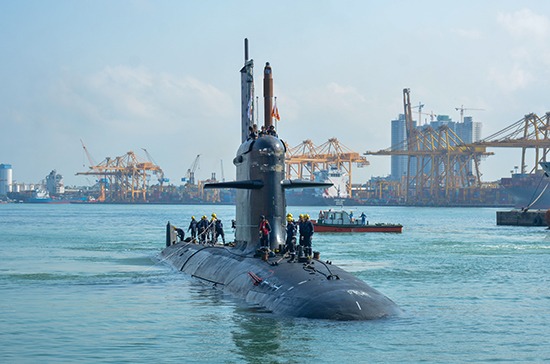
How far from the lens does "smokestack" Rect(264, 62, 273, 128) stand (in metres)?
Answer: 22.5

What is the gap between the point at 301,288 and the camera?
1762 centimetres

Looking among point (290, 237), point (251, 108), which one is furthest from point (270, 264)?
point (251, 108)

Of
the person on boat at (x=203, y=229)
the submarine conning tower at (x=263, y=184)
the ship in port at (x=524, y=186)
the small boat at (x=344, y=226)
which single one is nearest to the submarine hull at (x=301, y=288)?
the submarine conning tower at (x=263, y=184)

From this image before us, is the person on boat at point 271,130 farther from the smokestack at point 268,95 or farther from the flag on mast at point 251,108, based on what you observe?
the flag on mast at point 251,108

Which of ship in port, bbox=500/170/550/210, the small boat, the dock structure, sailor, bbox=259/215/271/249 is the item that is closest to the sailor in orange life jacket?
sailor, bbox=259/215/271/249

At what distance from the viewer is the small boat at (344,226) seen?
201 feet

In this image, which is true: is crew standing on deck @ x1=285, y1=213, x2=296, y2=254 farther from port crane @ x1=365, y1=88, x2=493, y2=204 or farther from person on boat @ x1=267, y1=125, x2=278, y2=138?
port crane @ x1=365, y1=88, x2=493, y2=204

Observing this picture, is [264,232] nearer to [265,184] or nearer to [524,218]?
[265,184]

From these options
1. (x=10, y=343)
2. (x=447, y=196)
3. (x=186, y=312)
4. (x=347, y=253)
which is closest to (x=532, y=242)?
(x=347, y=253)

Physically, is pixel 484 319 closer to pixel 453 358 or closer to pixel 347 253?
pixel 453 358

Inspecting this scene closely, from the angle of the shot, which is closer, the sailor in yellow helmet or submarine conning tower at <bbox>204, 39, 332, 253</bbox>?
the sailor in yellow helmet

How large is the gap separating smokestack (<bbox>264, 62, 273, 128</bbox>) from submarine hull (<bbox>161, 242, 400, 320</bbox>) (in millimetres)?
3480

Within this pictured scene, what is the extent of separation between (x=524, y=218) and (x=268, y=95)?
6272 centimetres

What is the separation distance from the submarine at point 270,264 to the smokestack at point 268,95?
20mm
